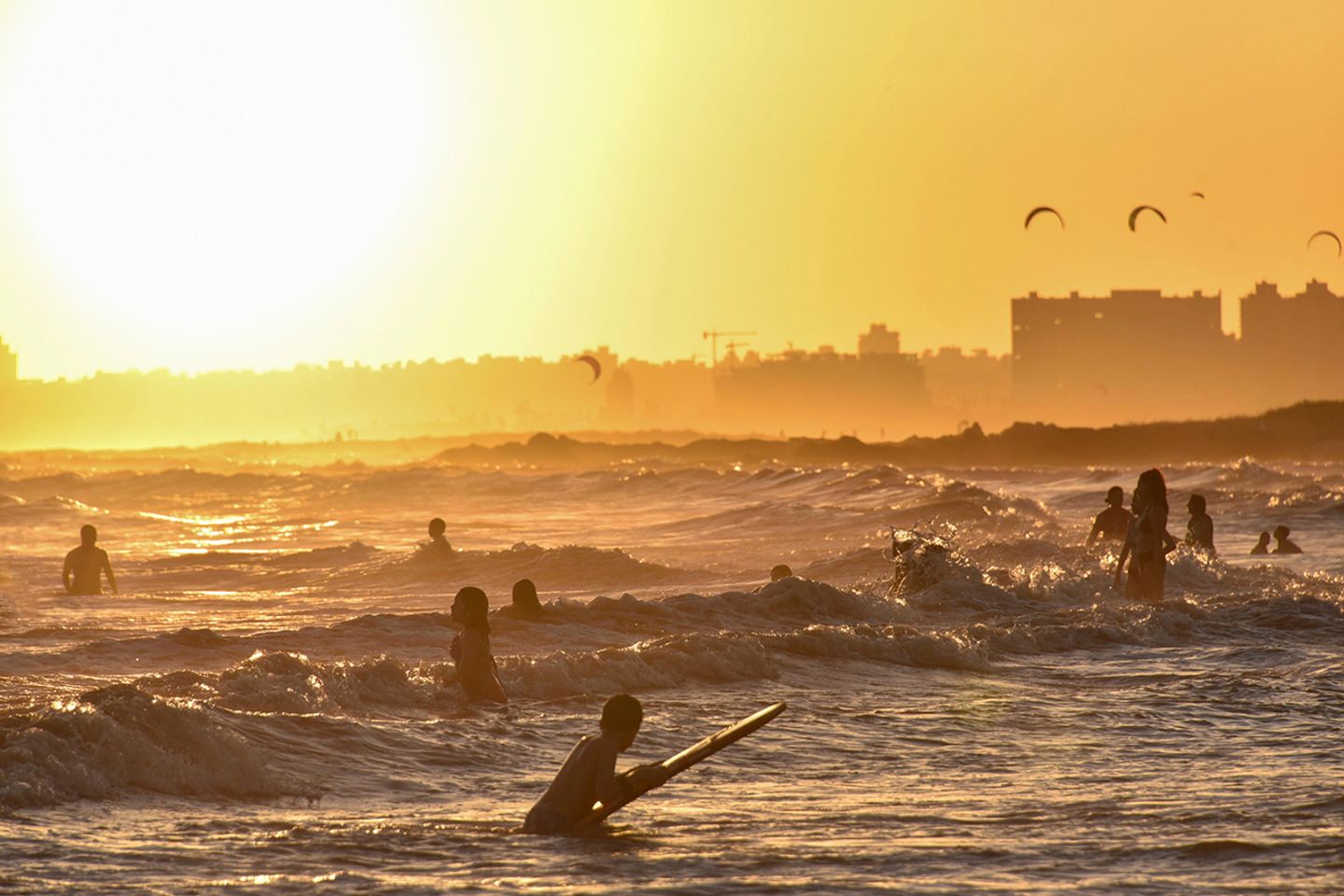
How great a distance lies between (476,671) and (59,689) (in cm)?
371

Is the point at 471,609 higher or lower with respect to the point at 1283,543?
higher

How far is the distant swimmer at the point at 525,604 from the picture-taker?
17.4 meters

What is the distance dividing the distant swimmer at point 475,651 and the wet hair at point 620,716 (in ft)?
11.9

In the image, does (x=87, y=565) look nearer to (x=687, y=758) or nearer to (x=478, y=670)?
(x=478, y=670)

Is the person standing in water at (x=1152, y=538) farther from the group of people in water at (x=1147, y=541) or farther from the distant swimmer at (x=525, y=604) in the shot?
the distant swimmer at (x=525, y=604)

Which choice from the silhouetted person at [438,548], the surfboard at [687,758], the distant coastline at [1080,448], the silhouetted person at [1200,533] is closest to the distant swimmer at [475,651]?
the surfboard at [687,758]

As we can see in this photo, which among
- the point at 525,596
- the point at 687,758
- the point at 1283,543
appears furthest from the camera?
the point at 1283,543

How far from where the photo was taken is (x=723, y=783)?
11141mm

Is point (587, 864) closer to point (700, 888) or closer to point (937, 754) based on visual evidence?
point (700, 888)

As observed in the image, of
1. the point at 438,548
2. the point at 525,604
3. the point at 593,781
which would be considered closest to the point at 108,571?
the point at 438,548

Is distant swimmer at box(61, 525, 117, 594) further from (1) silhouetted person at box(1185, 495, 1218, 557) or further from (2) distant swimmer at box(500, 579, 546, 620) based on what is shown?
(1) silhouetted person at box(1185, 495, 1218, 557)

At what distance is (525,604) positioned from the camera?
17703 mm

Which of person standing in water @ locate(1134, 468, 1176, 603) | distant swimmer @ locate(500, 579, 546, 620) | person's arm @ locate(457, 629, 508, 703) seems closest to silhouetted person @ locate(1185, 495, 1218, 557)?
person standing in water @ locate(1134, 468, 1176, 603)

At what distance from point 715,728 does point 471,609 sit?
204 centimetres
